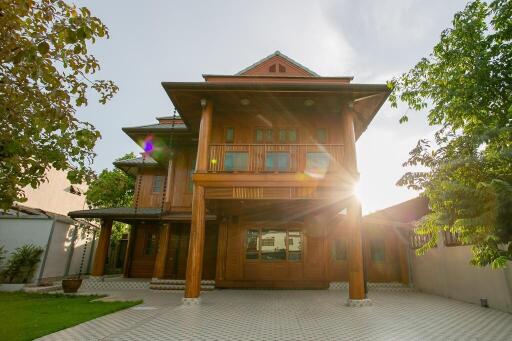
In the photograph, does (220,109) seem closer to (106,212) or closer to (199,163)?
(199,163)

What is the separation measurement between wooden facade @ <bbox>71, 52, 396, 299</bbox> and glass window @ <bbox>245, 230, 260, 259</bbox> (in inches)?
1.8

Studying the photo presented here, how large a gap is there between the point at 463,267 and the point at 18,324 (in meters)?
12.9

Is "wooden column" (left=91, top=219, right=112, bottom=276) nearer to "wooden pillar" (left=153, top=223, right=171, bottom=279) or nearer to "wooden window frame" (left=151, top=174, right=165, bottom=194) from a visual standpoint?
"wooden pillar" (left=153, top=223, right=171, bottom=279)

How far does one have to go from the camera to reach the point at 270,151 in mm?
9906

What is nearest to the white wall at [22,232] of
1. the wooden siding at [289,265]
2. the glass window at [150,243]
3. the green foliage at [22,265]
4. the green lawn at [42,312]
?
the green foliage at [22,265]

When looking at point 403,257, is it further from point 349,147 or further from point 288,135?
point 288,135

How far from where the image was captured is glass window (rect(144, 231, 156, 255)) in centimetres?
1540

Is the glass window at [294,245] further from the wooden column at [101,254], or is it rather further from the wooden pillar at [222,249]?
the wooden column at [101,254]

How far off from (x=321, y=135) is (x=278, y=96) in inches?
124

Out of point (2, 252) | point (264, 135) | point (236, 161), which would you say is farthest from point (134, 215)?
point (264, 135)

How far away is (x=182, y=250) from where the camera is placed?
14594 millimetres

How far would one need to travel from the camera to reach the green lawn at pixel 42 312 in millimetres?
5605

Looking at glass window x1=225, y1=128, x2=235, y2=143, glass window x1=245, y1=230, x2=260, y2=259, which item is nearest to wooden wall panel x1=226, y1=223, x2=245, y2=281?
glass window x1=245, y1=230, x2=260, y2=259

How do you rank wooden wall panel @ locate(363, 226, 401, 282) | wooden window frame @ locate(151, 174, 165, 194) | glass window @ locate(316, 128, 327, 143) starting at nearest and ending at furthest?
glass window @ locate(316, 128, 327, 143) < wooden wall panel @ locate(363, 226, 401, 282) < wooden window frame @ locate(151, 174, 165, 194)
